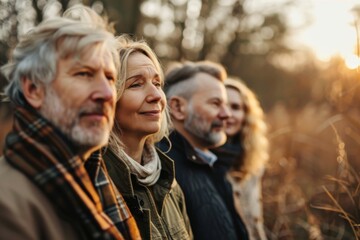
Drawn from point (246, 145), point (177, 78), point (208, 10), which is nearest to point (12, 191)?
point (177, 78)

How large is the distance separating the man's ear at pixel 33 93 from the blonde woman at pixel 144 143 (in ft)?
2.05

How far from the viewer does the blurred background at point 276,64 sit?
15.6 feet

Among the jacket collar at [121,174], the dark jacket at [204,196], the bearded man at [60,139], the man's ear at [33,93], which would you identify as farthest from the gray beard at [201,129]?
the man's ear at [33,93]

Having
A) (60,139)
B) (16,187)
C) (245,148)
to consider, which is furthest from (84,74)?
(245,148)

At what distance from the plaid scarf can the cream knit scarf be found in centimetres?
59

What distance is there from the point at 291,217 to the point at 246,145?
134cm

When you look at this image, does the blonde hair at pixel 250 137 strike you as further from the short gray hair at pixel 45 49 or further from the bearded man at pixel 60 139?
the short gray hair at pixel 45 49

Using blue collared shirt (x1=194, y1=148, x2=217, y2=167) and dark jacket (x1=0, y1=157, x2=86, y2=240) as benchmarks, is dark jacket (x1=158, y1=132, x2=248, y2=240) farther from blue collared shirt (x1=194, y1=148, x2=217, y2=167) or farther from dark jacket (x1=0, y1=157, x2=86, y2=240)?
dark jacket (x1=0, y1=157, x2=86, y2=240)

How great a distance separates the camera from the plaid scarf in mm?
1770

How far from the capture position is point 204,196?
133 inches

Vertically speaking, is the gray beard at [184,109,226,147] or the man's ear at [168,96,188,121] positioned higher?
the man's ear at [168,96,188,121]

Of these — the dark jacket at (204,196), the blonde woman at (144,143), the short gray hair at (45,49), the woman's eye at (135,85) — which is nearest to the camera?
the short gray hair at (45,49)

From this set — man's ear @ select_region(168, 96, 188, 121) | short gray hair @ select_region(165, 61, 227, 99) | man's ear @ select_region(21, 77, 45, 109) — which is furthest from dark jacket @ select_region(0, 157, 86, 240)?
short gray hair @ select_region(165, 61, 227, 99)

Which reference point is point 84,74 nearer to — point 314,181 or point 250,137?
point 250,137
